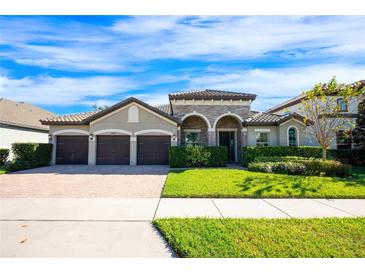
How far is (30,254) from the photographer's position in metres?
3.19

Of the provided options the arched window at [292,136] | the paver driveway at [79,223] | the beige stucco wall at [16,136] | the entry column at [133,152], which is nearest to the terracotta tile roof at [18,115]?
the beige stucco wall at [16,136]

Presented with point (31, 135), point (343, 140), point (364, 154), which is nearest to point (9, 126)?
point (31, 135)

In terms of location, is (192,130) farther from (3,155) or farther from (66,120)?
(3,155)

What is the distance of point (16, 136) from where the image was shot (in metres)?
18.8

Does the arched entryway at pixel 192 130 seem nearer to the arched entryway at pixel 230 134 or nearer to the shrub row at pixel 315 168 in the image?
the arched entryway at pixel 230 134

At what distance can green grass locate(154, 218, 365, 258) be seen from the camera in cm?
317

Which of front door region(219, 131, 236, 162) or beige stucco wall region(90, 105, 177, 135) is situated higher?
beige stucco wall region(90, 105, 177, 135)

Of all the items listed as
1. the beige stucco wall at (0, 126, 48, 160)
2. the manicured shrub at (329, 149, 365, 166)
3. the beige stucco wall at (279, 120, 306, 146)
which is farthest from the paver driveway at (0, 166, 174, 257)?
the manicured shrub at (329, 149, 365, 166)

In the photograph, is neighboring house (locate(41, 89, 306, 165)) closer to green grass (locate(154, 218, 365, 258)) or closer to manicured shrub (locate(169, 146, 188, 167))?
manicured shrub (locate(169, 146, 188, 167))

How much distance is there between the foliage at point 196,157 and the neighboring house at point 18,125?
56.0 feet

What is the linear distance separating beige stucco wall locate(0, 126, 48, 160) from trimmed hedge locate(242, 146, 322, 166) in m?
20.2

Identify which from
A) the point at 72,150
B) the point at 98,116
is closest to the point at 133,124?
the point at 98,116
